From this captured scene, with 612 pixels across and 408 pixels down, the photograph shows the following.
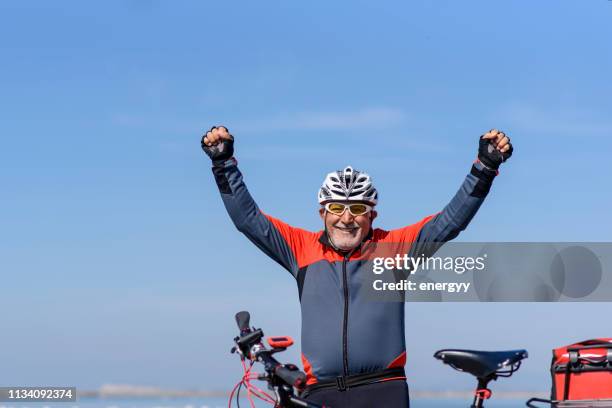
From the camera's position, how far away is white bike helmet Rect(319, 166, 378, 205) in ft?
30.0

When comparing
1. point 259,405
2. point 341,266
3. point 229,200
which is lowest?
point 259,405

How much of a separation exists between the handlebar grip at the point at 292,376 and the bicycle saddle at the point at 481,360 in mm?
1169

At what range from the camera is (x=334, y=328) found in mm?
8852

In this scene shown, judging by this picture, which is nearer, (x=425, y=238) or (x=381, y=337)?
(x=381, y=337)

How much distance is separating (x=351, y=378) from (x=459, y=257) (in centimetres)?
268

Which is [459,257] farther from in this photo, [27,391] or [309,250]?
[27,391]

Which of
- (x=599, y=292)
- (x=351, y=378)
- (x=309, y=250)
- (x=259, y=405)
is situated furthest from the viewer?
(x=599, y=292)

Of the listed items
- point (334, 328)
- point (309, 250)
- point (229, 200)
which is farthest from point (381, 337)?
point (229, 200)

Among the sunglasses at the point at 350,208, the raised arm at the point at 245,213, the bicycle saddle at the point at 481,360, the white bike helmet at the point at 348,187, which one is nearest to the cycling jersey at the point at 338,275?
the raised arm at the point at 245,213

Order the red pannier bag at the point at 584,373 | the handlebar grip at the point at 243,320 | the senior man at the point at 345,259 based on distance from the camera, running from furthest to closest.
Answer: the senior man at the point at 345,259 < the red pannier bag at the point at 584,373 < the handlebar grip at the point at 243,320

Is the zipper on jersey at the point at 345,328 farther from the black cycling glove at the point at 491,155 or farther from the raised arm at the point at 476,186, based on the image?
the black cycling glove at the point at 491,155

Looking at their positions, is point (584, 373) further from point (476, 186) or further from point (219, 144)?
point (219, 144)

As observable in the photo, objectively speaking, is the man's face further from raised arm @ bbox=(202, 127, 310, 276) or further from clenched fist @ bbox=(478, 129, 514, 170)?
clenched fist @ bbox=(478, 129, 514, 170)

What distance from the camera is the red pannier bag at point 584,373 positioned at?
311 inches
